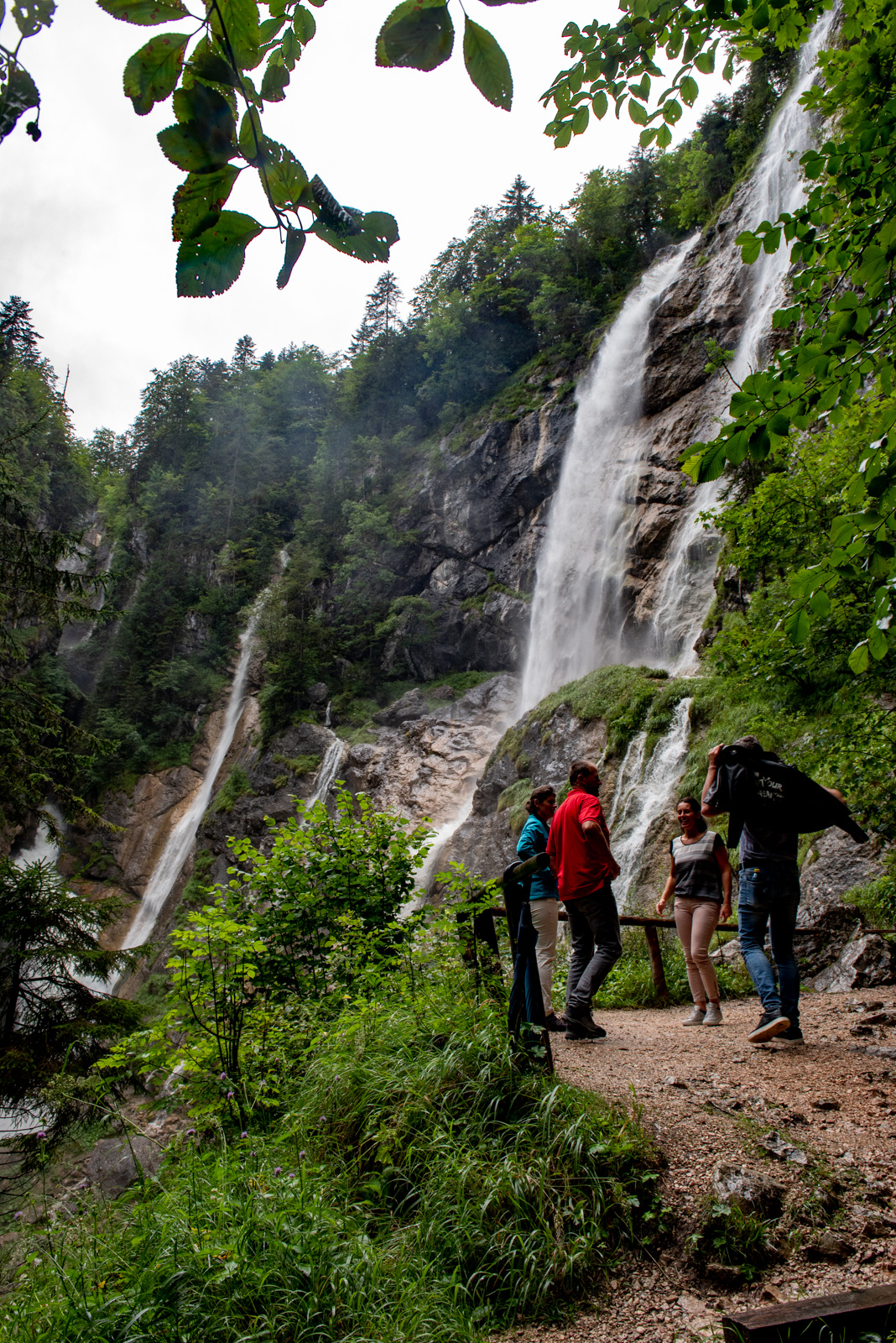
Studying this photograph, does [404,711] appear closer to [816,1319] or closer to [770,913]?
[770,913]

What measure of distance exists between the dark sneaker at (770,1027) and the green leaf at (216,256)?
466 centimetres

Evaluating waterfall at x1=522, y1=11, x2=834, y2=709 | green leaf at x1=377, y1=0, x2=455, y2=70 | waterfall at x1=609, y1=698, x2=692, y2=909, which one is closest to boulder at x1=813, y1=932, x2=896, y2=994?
waterfall at x1=609, y1=698, x2=692, y2=909

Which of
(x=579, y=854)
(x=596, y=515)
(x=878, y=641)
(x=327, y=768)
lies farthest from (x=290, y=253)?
(x=327, y=768)

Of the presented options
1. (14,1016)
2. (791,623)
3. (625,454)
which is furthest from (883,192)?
(625,454)

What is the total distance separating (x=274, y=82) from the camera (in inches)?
43.1

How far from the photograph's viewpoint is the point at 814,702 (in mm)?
9086

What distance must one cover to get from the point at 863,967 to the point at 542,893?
3.26m

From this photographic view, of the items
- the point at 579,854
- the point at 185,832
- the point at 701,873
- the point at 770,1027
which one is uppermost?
the point at 579,854

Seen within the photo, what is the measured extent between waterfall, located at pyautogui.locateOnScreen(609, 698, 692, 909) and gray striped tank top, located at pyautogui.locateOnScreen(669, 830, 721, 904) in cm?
589

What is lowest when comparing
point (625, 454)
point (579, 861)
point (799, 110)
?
point (579, 861)

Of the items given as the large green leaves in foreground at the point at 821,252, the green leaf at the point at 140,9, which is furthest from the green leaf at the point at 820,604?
the green leaf at the point at 140,9

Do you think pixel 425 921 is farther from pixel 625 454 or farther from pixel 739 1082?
pixel 625 454

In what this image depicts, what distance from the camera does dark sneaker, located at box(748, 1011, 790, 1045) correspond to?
423cm

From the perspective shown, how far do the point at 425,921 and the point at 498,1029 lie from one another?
192 cm
